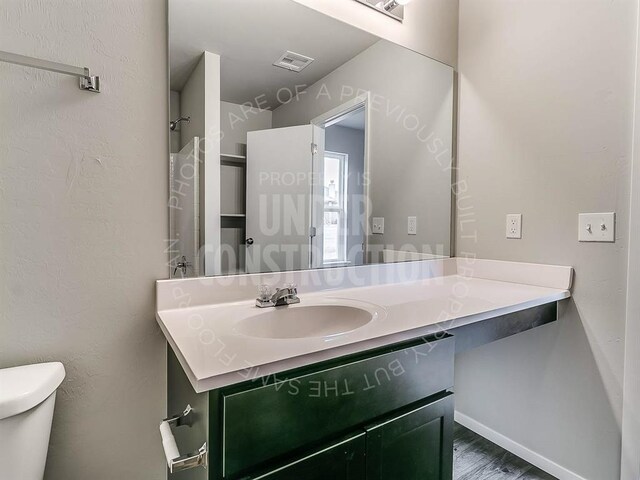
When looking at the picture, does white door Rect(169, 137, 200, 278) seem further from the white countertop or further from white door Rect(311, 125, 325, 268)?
white door Rect(311, 125, 325, 268)

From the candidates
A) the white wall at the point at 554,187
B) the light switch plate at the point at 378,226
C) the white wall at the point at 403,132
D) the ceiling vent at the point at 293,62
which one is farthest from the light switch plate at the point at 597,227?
the ceiling vent at the point at 293,62

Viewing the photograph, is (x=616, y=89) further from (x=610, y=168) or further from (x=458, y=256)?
(x=458, y=256)

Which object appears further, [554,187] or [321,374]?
[554,187]

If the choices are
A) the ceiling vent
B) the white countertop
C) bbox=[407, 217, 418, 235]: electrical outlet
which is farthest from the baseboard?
the ceiling vent

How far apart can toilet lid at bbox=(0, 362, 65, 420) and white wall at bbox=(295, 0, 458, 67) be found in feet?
4.84

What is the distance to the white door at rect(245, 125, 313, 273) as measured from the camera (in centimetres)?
127

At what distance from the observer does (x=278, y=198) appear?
1.33 meters

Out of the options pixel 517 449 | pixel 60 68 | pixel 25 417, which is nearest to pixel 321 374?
pixel 25 417

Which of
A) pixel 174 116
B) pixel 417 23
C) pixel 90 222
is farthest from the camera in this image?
pixel 417 23

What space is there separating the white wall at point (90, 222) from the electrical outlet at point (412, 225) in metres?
1.16

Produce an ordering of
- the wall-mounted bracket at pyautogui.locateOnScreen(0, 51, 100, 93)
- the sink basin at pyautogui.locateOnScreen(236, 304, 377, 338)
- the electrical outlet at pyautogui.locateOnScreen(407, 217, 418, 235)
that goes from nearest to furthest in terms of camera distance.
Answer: the wall-mounted bracket at pyautogui.locateOnScreen(0, 51, 100, 93) → the sink basin at pyautogui.locateOnScreen(236, 304, 377, 338) → the electrical outlet at pyautogui.locateOnScreen(407, 217, 418, 235)

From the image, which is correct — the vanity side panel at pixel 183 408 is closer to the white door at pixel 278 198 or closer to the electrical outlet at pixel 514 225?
the white door at pixel 278 198

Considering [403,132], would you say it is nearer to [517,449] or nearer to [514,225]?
[514,225]

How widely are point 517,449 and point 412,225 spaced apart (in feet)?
3.85
